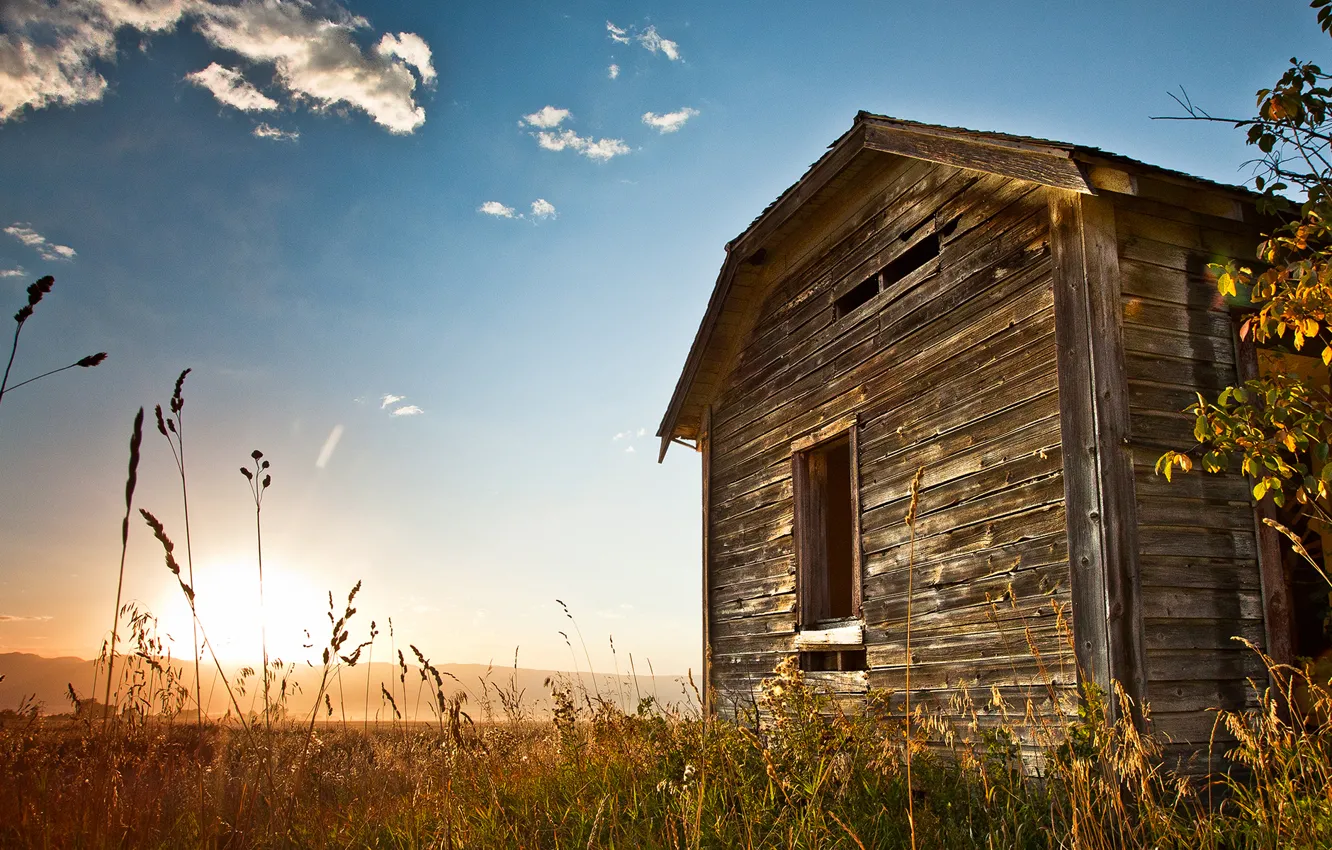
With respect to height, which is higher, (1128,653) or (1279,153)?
(1279,153)

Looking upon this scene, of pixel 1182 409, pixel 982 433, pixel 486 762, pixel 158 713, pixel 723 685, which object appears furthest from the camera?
pixel 723 685

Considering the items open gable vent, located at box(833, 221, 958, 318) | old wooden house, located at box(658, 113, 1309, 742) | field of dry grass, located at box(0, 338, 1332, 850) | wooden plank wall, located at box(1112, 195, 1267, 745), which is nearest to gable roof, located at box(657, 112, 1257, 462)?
old wooden house, located at box(658, 113, 1309, 742)

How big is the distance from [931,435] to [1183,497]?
171 cm

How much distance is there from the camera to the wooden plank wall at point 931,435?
5809 millimetres

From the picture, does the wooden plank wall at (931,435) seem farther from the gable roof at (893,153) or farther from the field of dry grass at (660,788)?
the field of dry grass at (660,788)

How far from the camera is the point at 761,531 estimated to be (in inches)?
351

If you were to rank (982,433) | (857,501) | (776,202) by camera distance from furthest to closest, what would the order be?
(776,202) → (857,501) → (982,433)

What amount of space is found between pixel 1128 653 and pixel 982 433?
1714mm

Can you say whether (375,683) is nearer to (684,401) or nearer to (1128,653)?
(1128,653)

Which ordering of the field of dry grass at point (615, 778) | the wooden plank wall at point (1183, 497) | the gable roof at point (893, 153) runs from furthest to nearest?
the gable roof at point (893, 153), the wooden plank wall at point (1183, 497), the field of dry grass at point (615, 778)

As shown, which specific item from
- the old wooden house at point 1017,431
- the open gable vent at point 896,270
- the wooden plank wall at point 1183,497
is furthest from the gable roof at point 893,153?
the open gable vent at point 896,270

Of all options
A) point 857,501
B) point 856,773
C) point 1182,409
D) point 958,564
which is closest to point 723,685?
point 857,501

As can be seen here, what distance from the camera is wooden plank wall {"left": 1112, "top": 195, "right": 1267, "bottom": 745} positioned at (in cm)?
527

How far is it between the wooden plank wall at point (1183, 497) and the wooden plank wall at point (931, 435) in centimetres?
47
